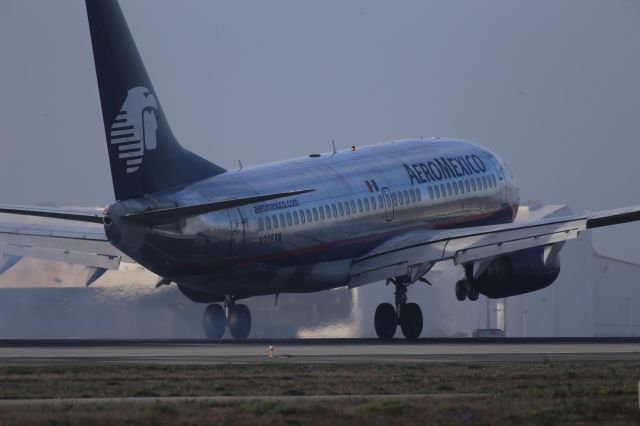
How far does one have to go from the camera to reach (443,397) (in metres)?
31.3

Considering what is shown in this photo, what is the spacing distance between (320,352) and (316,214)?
10498 millimetres

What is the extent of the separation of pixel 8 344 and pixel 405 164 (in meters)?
17.2

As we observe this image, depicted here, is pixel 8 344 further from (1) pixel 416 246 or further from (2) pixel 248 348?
(1) pixel 416 246

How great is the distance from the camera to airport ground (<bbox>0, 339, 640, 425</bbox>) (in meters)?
28.1

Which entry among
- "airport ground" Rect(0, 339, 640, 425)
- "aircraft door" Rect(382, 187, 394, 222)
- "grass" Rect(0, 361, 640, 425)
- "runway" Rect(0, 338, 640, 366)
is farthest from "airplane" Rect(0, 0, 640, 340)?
"grass" Rect(0, 361, 640, 425)

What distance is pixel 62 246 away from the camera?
61594 mm

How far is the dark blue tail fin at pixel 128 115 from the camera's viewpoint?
49.1 m

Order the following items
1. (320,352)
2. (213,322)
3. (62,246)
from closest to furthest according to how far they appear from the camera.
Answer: (320,352) → (62,246) → (213,322)

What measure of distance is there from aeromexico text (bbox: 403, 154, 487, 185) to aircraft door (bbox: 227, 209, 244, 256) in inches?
411

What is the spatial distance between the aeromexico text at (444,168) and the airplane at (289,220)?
0.05m

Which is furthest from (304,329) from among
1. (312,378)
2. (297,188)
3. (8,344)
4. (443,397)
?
(443,397)

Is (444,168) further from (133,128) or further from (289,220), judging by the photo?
(133,128)

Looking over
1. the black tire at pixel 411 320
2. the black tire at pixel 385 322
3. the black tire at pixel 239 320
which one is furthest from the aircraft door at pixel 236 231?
the black tire at pixel 239 320

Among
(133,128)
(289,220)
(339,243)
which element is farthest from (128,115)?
(339,243)
